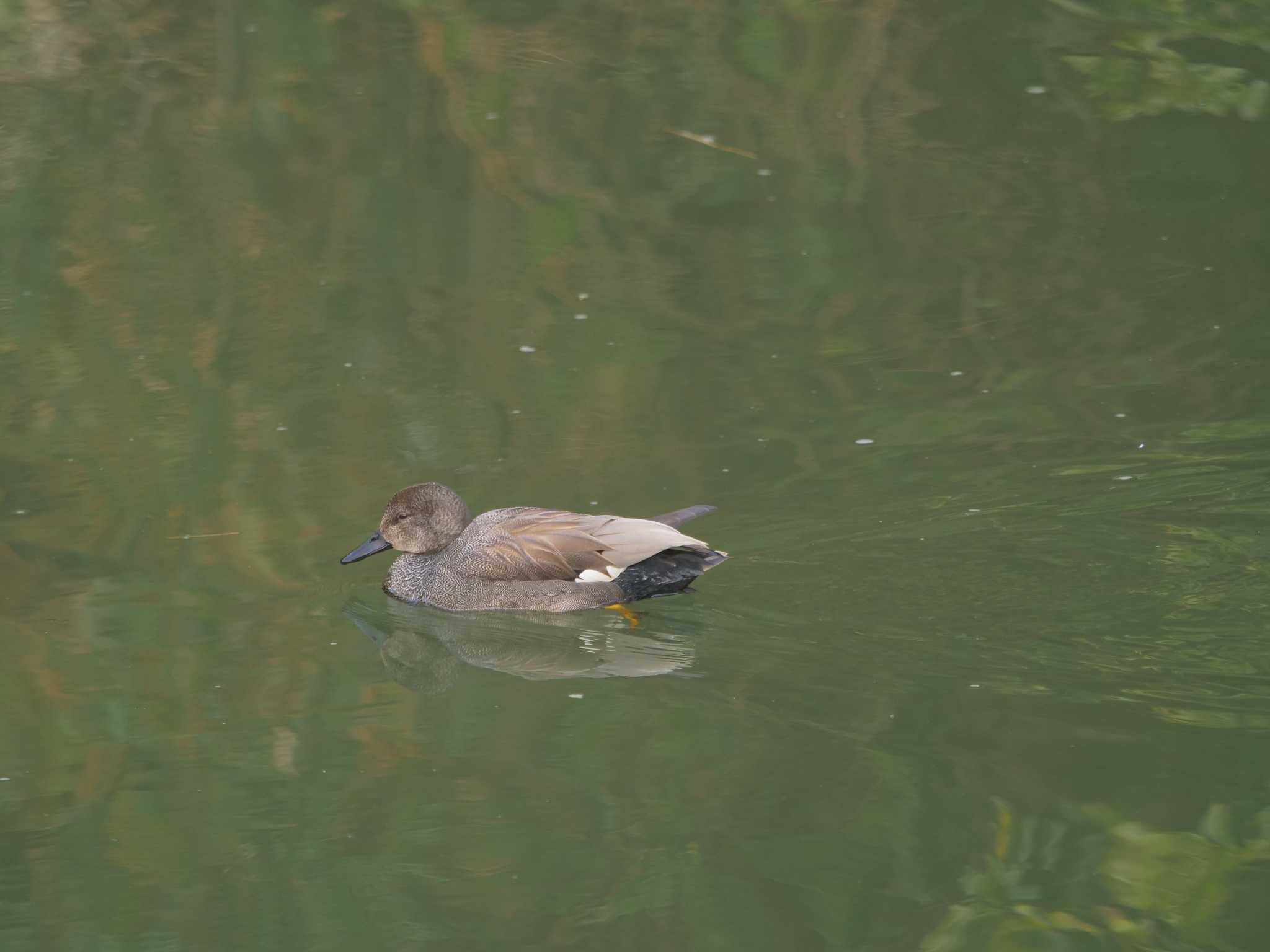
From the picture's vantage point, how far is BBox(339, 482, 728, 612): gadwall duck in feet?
24.7

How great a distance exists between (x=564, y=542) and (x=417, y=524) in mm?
732

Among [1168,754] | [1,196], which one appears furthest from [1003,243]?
[1,196]

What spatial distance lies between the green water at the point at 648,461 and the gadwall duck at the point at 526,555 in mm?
136

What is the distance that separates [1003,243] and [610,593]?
15.3 feet

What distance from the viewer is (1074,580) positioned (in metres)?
7.32

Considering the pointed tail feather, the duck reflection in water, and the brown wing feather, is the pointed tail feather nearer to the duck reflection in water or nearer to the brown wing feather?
the brown wing feather

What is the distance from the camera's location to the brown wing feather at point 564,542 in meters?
7.49

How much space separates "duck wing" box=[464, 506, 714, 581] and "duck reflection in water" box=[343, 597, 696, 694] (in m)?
0.21

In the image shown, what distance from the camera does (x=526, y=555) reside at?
304 inches

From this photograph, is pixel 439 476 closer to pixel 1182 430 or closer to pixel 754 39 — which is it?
pixel 1182 430

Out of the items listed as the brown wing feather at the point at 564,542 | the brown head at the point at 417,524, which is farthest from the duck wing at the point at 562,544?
the brown head at the point at 417,524

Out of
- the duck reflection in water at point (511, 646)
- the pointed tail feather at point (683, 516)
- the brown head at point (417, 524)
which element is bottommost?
the duck reflection in water at point (511, 646)

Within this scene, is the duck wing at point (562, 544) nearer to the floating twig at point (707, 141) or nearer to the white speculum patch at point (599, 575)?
the white speculum patch at point (599, 575)

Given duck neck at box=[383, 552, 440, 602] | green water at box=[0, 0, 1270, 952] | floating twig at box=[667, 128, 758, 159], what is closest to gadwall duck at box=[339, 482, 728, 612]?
duck neck at box=[383, 552, 440, 602]
